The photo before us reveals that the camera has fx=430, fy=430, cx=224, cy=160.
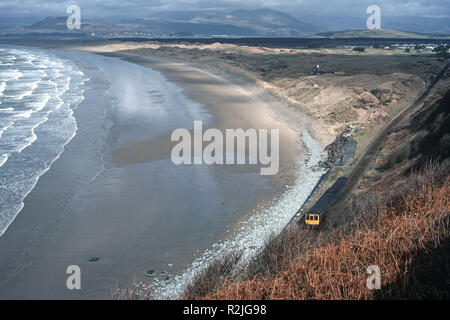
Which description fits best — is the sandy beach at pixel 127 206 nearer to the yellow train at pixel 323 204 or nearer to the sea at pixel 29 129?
the sea at pixel 29 129

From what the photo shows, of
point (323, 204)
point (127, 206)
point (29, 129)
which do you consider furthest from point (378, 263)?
point (29, 129)

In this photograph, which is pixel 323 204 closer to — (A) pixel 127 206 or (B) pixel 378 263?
(A) pixel 127 206

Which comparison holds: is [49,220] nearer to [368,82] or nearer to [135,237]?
[135,237]

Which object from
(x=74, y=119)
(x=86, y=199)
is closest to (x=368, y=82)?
(x=74, y=119)

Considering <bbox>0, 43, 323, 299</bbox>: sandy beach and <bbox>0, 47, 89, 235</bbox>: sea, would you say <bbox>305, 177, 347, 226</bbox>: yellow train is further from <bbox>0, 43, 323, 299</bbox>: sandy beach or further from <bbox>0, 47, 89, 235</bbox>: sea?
<bbox>0, 47, 89, 235</bbox>: sea

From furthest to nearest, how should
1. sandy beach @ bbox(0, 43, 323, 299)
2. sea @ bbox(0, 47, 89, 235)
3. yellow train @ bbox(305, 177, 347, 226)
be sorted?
sea @ bbox(0, 47, 89, 235)
yellow train @ bbox(305, 177, 347, 226)
sandy beach @ bbox(0, 43, 323, 299)

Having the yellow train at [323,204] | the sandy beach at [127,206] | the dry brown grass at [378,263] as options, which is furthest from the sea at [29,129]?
the dry brown grass at [378,263]

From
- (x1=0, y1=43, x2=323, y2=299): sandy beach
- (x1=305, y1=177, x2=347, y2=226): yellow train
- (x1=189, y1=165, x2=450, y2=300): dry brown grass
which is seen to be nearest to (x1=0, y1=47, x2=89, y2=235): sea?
(x1=0, y1=43, x2=323, y2=299): sandy beach
